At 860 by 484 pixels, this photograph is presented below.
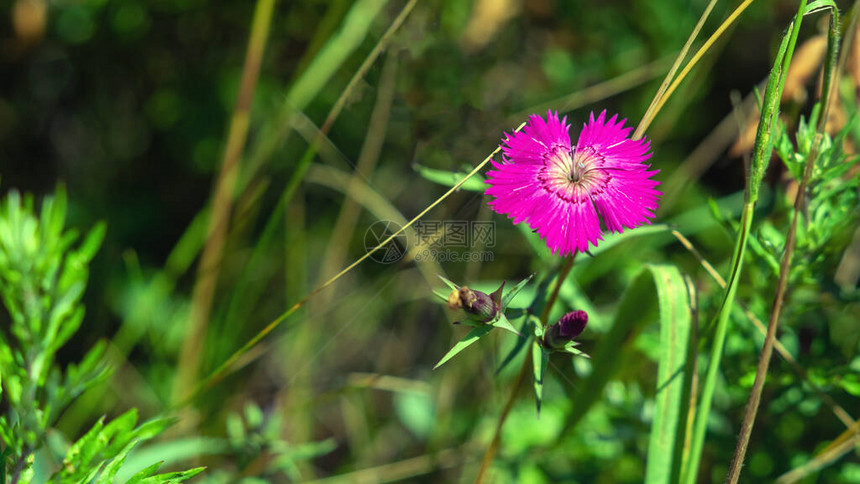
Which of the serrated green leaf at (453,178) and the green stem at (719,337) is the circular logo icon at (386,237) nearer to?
the serrated green leaf at (453,178)

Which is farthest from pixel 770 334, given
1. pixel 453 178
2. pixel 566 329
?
pixel 453 178

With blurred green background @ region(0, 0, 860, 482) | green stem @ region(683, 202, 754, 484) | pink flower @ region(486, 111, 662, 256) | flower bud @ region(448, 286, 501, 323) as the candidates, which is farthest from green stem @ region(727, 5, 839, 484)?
blurred green background @ region(0, 0, 860, 482)

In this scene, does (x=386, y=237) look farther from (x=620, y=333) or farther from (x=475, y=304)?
(x=475, y=304)

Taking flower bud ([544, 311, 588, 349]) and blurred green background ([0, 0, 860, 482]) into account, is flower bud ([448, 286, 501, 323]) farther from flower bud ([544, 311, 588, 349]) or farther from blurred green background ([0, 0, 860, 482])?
blurred green background ([0, 0, 860, 482])

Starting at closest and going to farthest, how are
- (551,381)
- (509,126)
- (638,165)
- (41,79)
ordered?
(638,165) → (509,126) → (551,381) → (41,79)

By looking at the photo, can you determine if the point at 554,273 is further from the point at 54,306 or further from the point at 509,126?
the point at 54,306

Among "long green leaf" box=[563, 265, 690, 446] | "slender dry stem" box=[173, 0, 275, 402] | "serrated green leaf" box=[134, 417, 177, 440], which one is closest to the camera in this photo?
"serrated green leaf" box=[134, 417, 177, 440]

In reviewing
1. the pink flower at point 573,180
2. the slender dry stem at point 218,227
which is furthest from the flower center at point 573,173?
the slender dry stem at point 218,227

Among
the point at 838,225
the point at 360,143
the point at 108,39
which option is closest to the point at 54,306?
→ the point at 360,143
